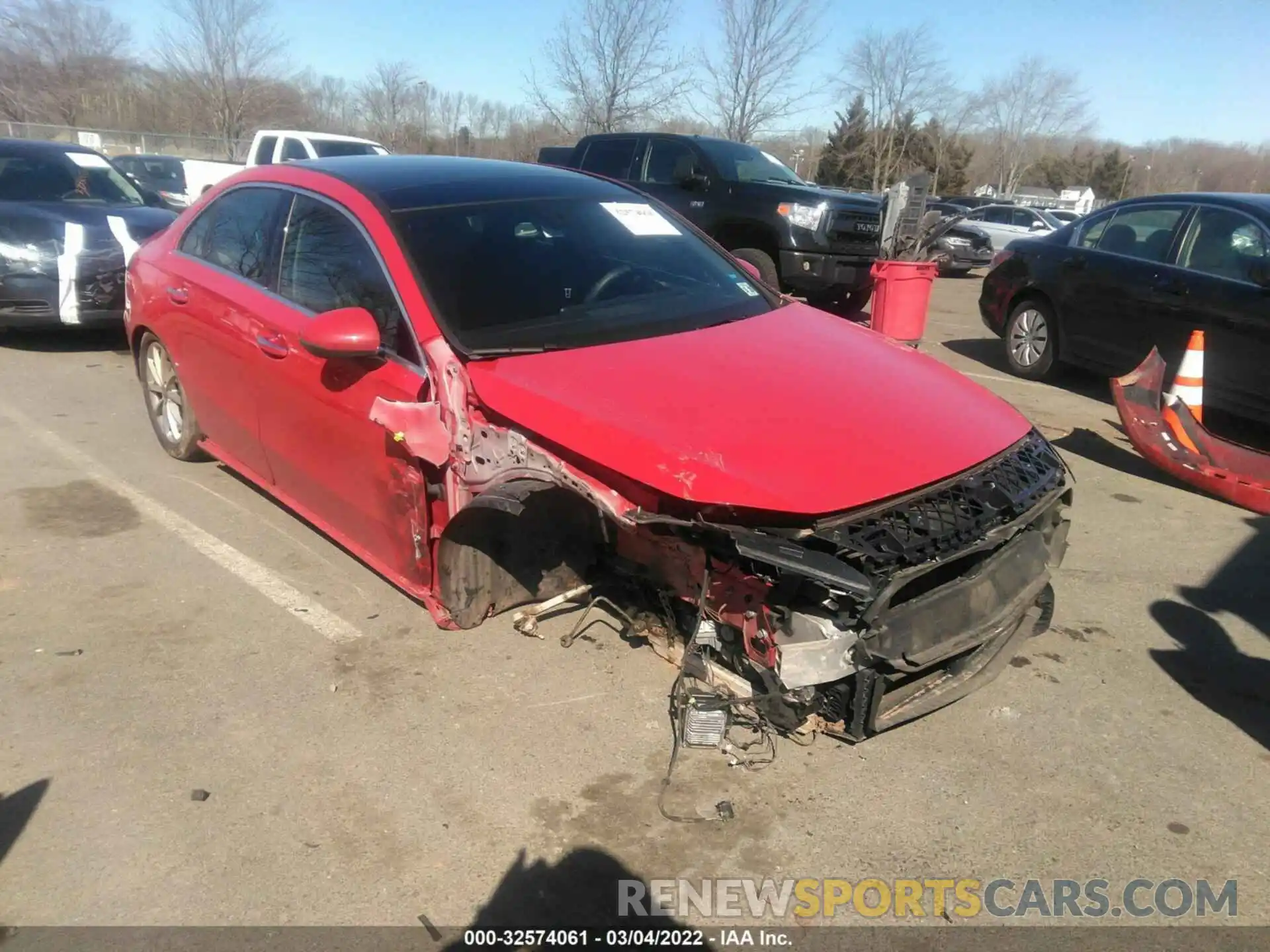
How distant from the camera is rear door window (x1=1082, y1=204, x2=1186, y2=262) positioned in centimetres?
712

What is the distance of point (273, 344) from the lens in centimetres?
399

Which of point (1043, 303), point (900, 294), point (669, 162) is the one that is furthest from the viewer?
point (669, 162)

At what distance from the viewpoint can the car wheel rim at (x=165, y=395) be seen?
5.21 meters

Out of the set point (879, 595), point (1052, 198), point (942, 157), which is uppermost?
point (942, 157)

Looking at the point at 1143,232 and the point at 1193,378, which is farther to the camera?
the point at 1143,232

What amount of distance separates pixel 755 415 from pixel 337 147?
1356 cm

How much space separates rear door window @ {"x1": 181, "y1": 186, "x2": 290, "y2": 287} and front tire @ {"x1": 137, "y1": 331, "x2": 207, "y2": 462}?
26.1 inches

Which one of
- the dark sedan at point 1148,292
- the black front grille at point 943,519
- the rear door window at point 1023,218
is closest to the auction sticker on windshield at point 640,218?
the black front grille at point 943,519

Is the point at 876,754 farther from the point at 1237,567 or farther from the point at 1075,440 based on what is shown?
the point at 1075,440

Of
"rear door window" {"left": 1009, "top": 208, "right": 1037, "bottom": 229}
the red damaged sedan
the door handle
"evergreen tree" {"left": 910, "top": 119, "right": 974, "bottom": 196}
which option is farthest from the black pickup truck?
"evergreen tree" {"left": 910, "top": 119, "right": 974, "bottom": 196}

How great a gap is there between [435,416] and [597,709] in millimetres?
1145

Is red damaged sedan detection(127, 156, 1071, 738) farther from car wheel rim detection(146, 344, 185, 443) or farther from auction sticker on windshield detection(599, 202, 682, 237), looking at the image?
car wheel rim detection(146, 344, 185, 443)

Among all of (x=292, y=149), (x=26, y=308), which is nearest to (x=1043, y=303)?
(x=26, y=308)

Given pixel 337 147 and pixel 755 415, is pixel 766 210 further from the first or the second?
pixel 337 147
